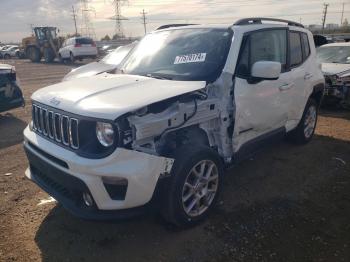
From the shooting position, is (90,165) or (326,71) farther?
(326,71)

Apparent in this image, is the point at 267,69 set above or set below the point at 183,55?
below

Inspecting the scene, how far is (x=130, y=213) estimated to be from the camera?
9.84 ft

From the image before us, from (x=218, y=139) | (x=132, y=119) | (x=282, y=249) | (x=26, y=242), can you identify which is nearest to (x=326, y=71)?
(x=218, y=139)

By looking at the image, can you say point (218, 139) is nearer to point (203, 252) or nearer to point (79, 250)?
point (203, 252)

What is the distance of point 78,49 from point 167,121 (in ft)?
84.5

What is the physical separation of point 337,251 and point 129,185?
197 cm

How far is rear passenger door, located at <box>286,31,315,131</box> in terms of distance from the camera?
16.3 ft

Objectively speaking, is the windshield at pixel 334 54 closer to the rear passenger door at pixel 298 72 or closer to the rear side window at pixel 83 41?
the rear passenger door at pixel 298 72

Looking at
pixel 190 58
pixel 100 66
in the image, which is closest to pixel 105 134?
pixel 190 58

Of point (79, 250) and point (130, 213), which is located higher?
point (130, 213)

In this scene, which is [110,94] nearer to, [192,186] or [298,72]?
[192,186]

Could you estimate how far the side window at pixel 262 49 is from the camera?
4.02 metres

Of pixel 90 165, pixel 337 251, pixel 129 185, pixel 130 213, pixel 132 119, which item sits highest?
pixel 132 119

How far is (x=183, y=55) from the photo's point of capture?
4121 millimetres
